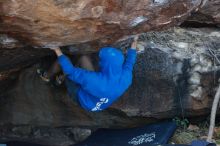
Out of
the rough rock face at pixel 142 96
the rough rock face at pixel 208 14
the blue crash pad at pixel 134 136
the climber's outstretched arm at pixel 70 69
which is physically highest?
the rough rock face at pixel 208 14

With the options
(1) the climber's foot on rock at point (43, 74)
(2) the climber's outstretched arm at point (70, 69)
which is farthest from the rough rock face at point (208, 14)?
(1) the climber's foot on rock at point (43, 74)

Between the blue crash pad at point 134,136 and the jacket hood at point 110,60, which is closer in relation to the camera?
the jacket hood at point 110,60

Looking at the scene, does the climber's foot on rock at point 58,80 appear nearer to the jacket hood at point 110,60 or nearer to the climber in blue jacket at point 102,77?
the climber in blue jacket at point 102,77

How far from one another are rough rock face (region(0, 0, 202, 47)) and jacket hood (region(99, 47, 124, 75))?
3.8 inches

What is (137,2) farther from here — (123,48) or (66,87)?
(66,87)

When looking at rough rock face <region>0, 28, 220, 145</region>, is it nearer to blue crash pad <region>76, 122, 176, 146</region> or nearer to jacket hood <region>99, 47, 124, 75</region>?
blue crash pad <region>76, 122, 176, 146</region>

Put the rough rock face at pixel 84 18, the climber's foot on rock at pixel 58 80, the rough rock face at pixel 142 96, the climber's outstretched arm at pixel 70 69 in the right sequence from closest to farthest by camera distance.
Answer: the rough rock face at pixel 84 18, the climber's outstretched arm at pixel 70 69, the climber's foot on rock at pixel 58 80, the rough rock face at pixel 142 96

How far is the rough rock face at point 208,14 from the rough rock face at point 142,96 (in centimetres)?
16

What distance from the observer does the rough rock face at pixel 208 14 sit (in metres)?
5.04

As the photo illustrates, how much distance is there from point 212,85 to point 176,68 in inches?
20.2

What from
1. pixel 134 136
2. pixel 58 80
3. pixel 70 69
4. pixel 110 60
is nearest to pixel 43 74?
pixel 58 80

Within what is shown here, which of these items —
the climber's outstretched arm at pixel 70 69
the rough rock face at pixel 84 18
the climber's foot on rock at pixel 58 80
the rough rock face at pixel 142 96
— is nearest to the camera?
the rough rock face at pixel 84 18

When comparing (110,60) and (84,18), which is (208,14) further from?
(84,18)

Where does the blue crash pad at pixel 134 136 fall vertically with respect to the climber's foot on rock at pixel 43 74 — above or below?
below
